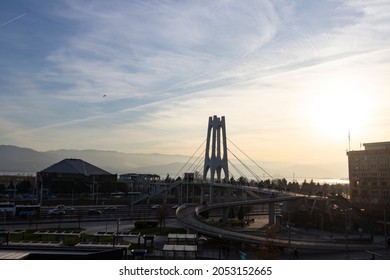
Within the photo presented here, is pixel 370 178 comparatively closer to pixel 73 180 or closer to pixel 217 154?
pixel 217 154

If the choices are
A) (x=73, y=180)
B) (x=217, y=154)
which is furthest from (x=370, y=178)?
(x=73, y=180)

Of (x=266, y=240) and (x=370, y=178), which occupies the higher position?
(x=370, y=178)

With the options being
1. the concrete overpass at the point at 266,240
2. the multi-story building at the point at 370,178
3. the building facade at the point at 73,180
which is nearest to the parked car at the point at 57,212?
the concrete overpass at the point at 266,240

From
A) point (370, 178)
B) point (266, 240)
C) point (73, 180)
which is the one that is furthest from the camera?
point (73, 180)

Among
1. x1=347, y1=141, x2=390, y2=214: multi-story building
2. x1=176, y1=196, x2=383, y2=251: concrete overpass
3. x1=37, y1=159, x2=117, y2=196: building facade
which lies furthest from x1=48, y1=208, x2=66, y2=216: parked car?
x1=347, y1=141, x2=390, y2=214: multi-story building

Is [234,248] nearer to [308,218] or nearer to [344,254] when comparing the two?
[344,254]

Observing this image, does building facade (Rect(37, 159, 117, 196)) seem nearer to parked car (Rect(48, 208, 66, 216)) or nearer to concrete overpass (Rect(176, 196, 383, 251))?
parked car (Rect(48, 208, 66, 216))

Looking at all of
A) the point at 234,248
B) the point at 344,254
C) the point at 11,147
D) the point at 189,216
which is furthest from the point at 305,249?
the point at 11,147

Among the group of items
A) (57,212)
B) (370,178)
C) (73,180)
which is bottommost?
(57,212)
